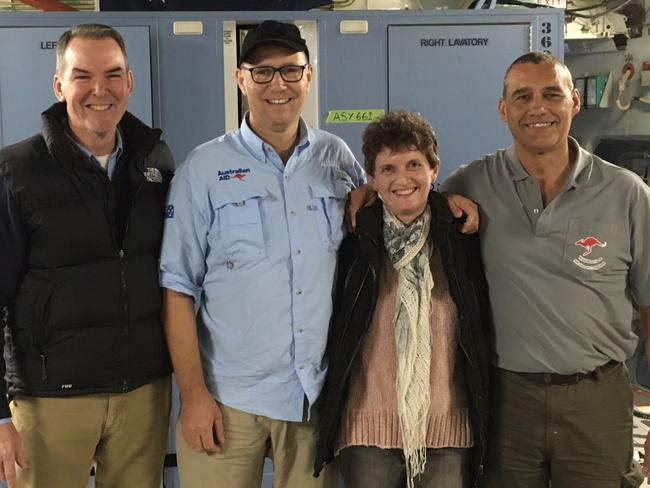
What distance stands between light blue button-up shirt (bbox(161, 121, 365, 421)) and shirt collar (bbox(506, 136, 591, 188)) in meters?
0.58

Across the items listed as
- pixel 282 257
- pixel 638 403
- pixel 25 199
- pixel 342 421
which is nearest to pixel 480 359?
pixel 342 421

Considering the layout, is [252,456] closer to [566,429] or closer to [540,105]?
[566,429]

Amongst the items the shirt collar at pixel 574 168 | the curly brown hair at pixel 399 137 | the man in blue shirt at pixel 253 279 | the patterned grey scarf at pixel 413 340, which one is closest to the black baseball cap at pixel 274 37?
the man in blue shirt at pixel 253 279

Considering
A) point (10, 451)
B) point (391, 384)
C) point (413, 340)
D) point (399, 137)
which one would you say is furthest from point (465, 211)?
point (10, 451)

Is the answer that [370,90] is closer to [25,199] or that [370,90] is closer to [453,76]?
[453,76]

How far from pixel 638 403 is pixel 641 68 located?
2.34 metres

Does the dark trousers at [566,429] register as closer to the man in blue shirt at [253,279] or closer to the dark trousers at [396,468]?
the dark trousers at [396,468]

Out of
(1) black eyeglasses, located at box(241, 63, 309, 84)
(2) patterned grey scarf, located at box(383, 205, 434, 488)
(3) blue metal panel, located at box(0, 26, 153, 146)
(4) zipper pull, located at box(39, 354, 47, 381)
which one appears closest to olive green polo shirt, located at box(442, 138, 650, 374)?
(2) patterned grey scarf, located at box(383, 205, 434, 488)

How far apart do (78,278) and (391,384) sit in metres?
0.87

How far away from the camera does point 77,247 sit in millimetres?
1688

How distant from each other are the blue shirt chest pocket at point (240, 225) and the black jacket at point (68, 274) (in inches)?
8.3

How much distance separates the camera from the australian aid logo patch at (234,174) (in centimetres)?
177

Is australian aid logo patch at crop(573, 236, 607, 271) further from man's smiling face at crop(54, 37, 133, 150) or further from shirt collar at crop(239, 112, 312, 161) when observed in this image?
man's smiling face at crop(54, 37, 133, 150)

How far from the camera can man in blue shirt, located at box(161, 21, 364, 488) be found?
1.74 metres
